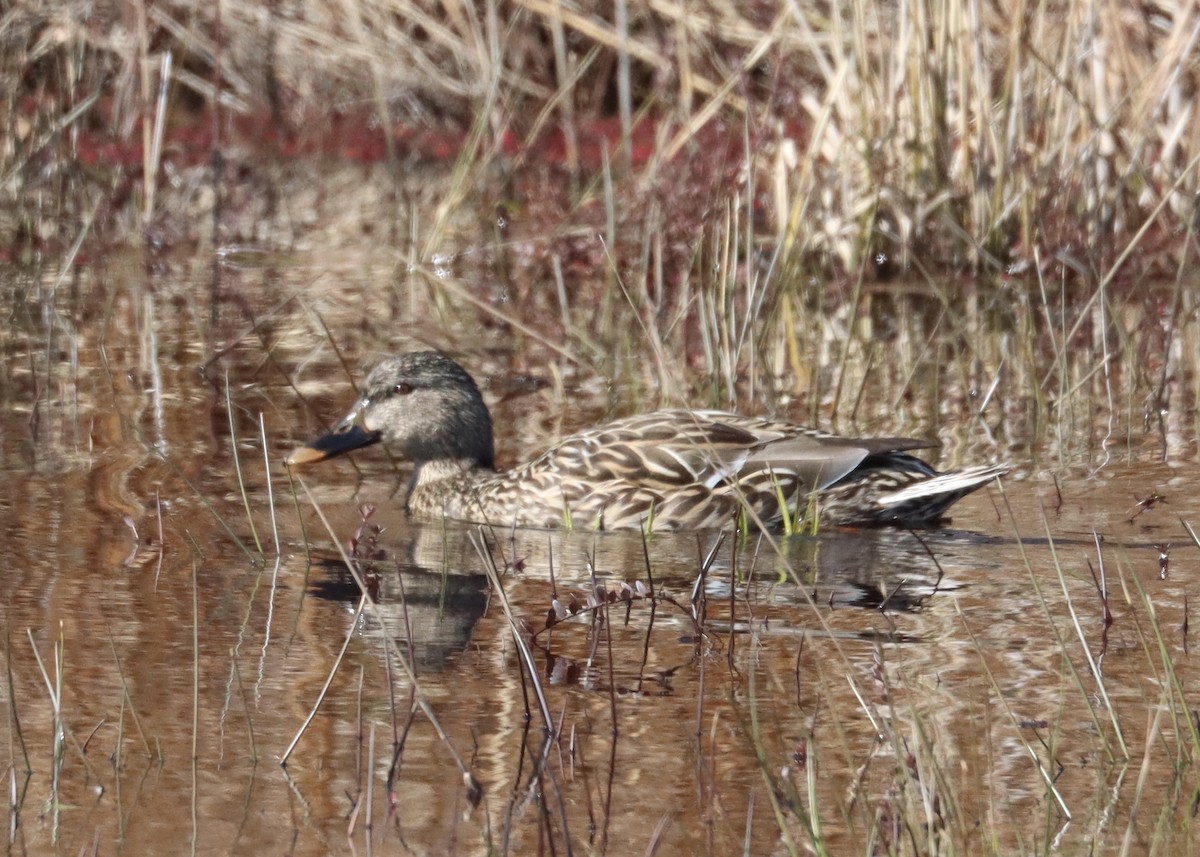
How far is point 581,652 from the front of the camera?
448 centimetres

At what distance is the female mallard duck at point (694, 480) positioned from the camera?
5918mm

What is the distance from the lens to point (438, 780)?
11.8ft

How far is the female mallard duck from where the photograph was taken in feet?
19.4

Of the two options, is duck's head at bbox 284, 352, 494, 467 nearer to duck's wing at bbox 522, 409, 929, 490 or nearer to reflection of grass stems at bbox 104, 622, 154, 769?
duck's wing at bbox 522, 409, 929, 490

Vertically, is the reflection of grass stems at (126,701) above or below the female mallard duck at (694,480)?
below

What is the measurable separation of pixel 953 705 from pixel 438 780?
104 centimetres

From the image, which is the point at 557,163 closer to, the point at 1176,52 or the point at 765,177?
the point at 765,177

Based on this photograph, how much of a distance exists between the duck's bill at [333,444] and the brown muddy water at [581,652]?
0.15 meters

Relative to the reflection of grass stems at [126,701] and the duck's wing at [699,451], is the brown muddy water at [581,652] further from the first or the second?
the duck's wing at [699,451]

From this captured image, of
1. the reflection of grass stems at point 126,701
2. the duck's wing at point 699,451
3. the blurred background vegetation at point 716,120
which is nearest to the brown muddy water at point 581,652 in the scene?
the reflection of grass stems at point 126,701

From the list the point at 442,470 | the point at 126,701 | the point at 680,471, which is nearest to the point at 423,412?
the point at 442,470

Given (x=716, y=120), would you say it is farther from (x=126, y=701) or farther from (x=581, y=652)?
(x=126, y=701)

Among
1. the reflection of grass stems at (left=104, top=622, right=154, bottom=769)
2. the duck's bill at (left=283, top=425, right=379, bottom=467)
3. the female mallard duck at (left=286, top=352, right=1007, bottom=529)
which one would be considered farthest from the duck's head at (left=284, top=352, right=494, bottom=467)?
the reflection of grass stems at (left=104, top=622, right=154, bottom=769)

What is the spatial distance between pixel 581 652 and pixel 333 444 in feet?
7.08
